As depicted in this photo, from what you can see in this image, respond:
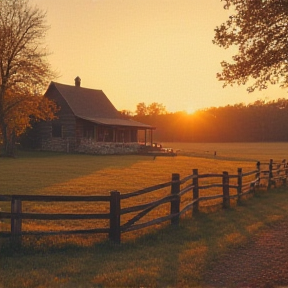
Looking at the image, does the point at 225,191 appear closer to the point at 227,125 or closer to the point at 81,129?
the point at 81,129

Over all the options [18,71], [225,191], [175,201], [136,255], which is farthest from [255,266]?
[18,71]

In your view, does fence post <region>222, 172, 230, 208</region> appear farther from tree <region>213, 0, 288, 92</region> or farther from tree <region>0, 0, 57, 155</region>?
tree <region>0, 0, 57, 155</region>

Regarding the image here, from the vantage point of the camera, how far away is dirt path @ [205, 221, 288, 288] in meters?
6.30

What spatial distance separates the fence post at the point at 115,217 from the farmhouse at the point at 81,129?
125ft

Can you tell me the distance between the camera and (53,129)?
5038cm

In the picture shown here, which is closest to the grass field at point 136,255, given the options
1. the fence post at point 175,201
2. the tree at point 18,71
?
the fence post at point 175,201

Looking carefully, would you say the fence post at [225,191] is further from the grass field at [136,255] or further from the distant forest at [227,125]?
the distant forest at [227,125]

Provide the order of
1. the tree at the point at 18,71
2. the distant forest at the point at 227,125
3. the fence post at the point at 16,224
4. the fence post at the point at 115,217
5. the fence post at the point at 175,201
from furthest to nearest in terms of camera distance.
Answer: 1. the distant forest at the point at 227,125
2. the tree at the point at 18,71
3. the fence post at the point at 175,201
4. the fence post at the point at 115,217
5. the fence post at the point at 16,224

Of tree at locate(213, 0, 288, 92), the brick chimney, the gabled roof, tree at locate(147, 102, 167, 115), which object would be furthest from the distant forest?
tree at locate(213, 0, 288, 92)

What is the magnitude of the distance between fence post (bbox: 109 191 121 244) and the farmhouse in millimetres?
37999

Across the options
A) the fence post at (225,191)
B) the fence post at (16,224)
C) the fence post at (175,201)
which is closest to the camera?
the fence post at (16,224)

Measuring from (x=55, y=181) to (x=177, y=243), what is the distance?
1349 cm

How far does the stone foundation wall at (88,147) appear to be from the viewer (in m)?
47.2

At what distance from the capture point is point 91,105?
53.2 metres
